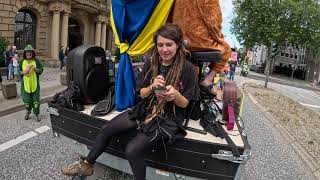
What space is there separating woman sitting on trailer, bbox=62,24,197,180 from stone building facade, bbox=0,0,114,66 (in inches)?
839

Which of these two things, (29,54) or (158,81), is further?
(29,54)

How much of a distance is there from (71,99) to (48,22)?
965 inches

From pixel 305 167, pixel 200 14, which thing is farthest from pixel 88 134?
pixel 305 167

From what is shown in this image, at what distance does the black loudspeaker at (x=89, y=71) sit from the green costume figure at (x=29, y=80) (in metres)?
3.73

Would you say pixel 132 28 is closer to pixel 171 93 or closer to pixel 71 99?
pixel 171 93

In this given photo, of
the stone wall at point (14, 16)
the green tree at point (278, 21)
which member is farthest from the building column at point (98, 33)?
the green tree at point (278, 21)

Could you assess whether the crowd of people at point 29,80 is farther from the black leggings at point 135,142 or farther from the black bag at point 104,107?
the black leggings at point 135,142

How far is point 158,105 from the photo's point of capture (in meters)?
3.54

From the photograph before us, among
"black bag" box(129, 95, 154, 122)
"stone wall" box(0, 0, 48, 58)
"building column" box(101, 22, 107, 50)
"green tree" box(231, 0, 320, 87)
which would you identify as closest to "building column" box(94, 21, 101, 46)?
"building column" box(101, 22, 107, 50)

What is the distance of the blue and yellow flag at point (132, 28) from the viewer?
3787 mm

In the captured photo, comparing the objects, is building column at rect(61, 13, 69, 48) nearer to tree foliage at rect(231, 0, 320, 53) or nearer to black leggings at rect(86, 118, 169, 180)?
tree foliage at rect(231, 0, 320, 53)

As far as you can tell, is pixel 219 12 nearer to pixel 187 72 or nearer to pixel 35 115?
pixel 187 72

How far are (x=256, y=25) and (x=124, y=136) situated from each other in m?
41.0

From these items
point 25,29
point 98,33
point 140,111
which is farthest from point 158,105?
point 98,33
